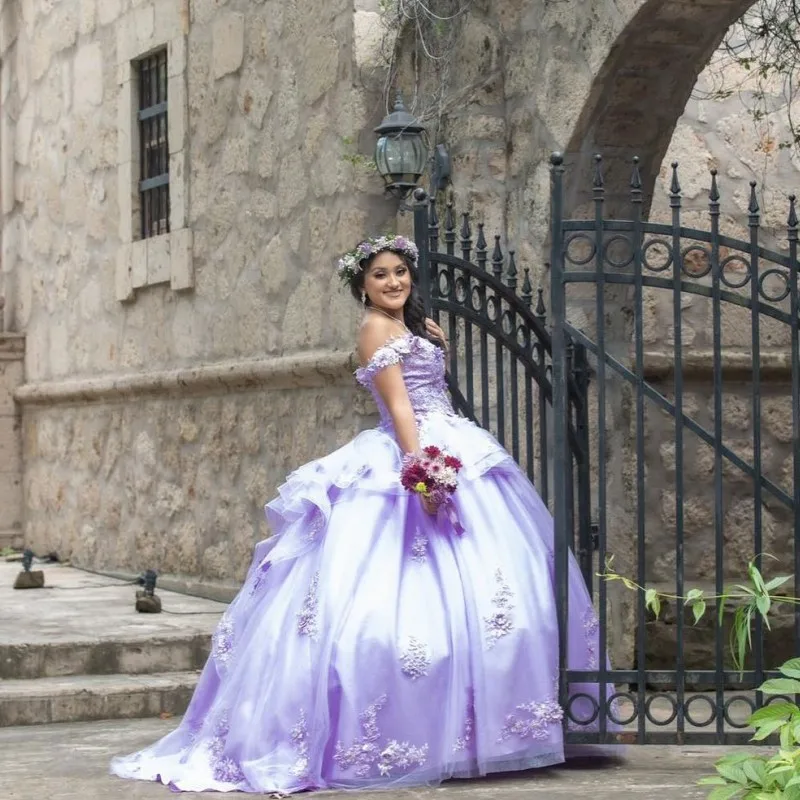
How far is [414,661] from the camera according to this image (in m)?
4.92

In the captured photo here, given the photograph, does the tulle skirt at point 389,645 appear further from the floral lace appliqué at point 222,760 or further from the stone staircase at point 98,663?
the stone staircase at point 98,663

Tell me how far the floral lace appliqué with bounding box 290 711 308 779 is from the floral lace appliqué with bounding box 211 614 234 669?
0.51m

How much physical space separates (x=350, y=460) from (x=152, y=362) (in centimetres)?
459

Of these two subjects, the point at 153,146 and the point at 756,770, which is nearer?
the point at 756,770

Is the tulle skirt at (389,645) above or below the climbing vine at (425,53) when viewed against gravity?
below

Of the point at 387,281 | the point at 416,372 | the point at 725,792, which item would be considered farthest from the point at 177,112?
the point at 725,792

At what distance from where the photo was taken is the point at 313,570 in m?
5.25

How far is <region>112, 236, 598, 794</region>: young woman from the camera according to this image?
4.93 meters

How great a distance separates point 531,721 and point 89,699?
2234mm

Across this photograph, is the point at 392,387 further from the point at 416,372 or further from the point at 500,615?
the point at 500,615

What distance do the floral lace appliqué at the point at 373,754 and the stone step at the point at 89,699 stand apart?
191 cm

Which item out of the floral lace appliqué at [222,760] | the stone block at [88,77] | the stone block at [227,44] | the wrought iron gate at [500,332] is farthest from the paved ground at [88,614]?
the stone block at [88,77]

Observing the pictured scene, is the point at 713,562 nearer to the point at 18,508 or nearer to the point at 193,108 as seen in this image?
the point at 193,108

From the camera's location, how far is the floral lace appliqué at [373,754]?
16.1 feet
